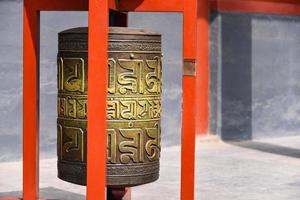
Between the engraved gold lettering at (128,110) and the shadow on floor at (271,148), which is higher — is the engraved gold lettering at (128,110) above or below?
above

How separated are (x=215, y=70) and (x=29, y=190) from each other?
19.1ft

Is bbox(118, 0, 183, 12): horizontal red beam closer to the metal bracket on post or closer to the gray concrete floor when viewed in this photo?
the metal bracket on post

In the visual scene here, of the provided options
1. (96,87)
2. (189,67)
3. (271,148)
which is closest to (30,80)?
(96,87)

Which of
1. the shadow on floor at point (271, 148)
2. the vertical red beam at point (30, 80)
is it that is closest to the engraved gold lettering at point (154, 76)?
the vertical red beam at point (30, 80)

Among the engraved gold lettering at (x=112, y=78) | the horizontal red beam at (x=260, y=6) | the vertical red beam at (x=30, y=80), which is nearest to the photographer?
the engraved gold lettering at (x=112, y=78)

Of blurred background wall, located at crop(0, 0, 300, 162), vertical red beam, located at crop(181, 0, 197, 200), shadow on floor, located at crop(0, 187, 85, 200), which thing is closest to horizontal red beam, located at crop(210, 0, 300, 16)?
blurred background wall, located at crop(0, 0, 300, 162)

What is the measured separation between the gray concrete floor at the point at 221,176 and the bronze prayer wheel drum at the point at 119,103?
5.51 ft

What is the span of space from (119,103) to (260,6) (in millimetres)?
6907

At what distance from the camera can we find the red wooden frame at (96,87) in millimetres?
5016

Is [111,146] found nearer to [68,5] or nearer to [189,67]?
[189,67]

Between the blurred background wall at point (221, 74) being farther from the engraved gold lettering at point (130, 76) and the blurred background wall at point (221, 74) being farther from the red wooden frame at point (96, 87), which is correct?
the engraved gold lettering at point (130, 76)

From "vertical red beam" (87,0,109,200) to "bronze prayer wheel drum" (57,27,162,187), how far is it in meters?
0.22

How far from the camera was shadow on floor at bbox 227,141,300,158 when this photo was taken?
10.5m

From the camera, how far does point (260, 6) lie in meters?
11.8
